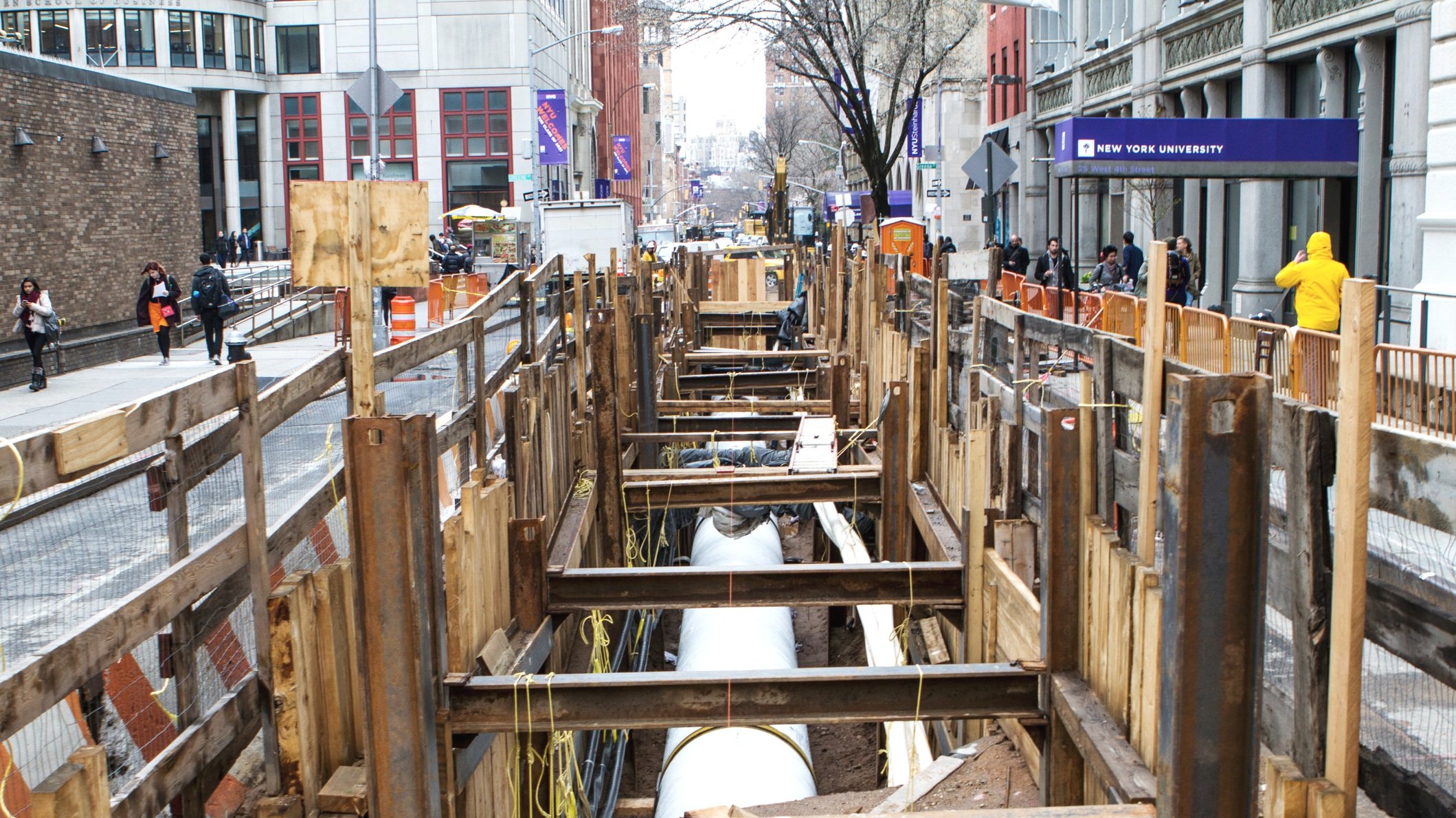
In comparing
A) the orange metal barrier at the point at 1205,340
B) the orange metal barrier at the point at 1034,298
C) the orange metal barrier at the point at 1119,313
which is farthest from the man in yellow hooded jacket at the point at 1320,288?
the orange metal barrier at the point at 1034,298

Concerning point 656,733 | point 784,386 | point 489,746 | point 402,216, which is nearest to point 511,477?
point 489,746

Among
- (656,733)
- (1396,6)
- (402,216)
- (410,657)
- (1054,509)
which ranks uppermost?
(1396,6)

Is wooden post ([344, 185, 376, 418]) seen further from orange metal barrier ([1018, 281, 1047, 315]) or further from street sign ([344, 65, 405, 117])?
street sign ([344, 65, 405, 117])

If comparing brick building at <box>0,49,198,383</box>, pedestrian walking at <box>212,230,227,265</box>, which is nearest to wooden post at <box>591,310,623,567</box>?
brick building at <box>0,49,198,383</box>

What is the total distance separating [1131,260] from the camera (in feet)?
85.4

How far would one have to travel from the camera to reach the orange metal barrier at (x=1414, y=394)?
973cm

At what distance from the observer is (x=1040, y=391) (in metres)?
7.45

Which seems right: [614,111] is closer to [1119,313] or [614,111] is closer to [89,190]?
[89,190]

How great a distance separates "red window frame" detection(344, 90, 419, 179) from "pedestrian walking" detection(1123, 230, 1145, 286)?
41971 millimetres

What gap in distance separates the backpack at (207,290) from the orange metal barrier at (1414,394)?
1803cm

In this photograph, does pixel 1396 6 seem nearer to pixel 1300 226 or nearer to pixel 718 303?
pixel 1300 226

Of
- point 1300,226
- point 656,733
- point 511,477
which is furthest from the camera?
point 1300,226

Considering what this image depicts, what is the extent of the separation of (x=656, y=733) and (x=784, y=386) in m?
7.46

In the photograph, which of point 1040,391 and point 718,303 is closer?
point 1040,391
